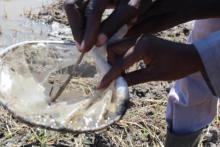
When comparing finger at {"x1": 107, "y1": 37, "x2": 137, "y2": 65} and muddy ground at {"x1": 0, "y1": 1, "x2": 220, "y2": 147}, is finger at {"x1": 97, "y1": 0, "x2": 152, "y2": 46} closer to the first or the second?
finger at {"x1": 107, "y1": 37, "x2": 137, "y2": 65}

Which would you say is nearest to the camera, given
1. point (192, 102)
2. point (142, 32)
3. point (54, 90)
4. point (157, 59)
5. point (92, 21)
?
point (157, 59)

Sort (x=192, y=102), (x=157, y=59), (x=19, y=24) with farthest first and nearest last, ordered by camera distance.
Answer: (x=19, y=24)
(x=192, y=102)
(x=157, y=59)

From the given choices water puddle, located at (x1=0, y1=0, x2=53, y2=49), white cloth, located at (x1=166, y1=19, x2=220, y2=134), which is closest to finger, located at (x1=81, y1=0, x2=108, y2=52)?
white cloth, located at (x1=166, y1=19, x2=220, y2=134)

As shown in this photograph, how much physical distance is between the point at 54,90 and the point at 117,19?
418mm

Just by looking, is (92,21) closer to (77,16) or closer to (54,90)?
(77,16)

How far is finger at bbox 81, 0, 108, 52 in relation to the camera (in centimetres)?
145

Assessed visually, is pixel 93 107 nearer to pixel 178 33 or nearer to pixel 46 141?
pixel 46 141

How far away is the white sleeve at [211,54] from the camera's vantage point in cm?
134

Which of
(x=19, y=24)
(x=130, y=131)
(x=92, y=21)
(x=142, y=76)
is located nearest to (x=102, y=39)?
(x=92, y=21)

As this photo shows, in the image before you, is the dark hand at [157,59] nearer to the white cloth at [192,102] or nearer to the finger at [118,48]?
the finger at [118,48]

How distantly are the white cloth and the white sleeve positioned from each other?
408 millimetres

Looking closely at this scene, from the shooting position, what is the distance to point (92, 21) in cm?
145

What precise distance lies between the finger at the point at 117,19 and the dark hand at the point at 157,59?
128 millimetres

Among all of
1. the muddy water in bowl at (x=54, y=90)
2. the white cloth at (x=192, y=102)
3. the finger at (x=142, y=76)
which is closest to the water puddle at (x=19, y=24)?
the muddy water in bowl at (x=54, y=90)
